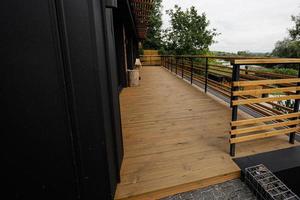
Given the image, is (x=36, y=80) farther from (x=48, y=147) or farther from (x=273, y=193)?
(x=273, y=193)

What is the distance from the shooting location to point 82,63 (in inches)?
40.7

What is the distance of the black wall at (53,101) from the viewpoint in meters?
0.93

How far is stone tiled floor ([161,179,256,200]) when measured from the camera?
138cm

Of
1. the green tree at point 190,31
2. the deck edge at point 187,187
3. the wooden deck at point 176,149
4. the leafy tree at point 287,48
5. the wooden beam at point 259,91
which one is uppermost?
the green tree at point 190,31

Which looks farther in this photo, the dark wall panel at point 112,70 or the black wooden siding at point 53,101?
the dark wall panel at point 112,70

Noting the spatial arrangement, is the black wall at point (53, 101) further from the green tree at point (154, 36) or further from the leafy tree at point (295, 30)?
the leafy tree at point (295, 30)

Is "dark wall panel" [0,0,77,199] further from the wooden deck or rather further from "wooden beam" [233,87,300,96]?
"wooden beam" [233,87,300,96]

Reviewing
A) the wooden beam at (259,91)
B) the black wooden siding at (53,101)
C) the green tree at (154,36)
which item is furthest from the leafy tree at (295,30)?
the black wooden siding at (53,101)

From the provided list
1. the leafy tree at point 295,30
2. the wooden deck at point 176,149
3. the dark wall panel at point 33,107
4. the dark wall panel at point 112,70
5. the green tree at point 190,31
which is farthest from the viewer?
the leafy tree at point 295,30

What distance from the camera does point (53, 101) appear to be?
1022 millimetres

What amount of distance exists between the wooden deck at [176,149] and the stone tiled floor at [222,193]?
4 cm

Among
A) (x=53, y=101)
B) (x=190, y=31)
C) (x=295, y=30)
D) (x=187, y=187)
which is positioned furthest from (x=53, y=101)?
(x=295, y=30)

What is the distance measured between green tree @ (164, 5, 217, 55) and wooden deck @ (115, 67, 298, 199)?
1271 centimetres

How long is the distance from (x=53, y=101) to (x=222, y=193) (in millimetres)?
1422
